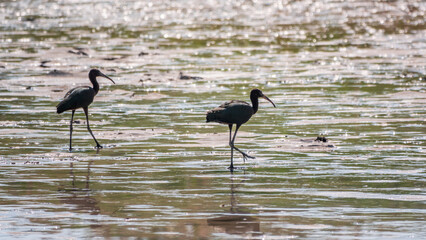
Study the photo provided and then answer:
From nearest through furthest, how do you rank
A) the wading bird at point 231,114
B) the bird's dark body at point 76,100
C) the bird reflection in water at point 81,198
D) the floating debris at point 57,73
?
the bird reflection in water at point 81,198, the wading bird at point 231,114, the bird's dark body at point 76,100, the floating debris at point 57,73

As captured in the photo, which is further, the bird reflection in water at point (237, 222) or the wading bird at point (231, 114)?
the wading bird at point (231, 114)

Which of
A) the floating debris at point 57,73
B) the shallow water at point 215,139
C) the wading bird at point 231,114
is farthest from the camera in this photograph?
the floating debris at point 57,73

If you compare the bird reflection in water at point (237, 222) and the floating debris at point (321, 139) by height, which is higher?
the floating debris at point (321, 139)

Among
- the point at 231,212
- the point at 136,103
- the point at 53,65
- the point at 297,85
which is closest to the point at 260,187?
the point at 231,212

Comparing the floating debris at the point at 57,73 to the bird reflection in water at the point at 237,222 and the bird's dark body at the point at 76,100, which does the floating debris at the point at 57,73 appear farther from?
the bird reflection in water at the point at 237,222

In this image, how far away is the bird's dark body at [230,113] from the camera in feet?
51.0

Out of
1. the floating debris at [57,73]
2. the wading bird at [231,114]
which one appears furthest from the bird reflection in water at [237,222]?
the floating debris at [57,73]

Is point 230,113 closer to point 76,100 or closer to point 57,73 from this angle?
point 76,100

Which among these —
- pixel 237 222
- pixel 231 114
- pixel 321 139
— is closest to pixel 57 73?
pixel 321 139

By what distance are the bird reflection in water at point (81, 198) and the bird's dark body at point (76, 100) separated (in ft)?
15.1

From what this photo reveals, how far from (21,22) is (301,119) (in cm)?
3497

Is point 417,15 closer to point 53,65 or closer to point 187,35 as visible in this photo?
point 187,35

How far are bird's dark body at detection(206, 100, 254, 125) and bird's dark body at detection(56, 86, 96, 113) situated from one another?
147 inches

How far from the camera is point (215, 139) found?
59.6 feet
